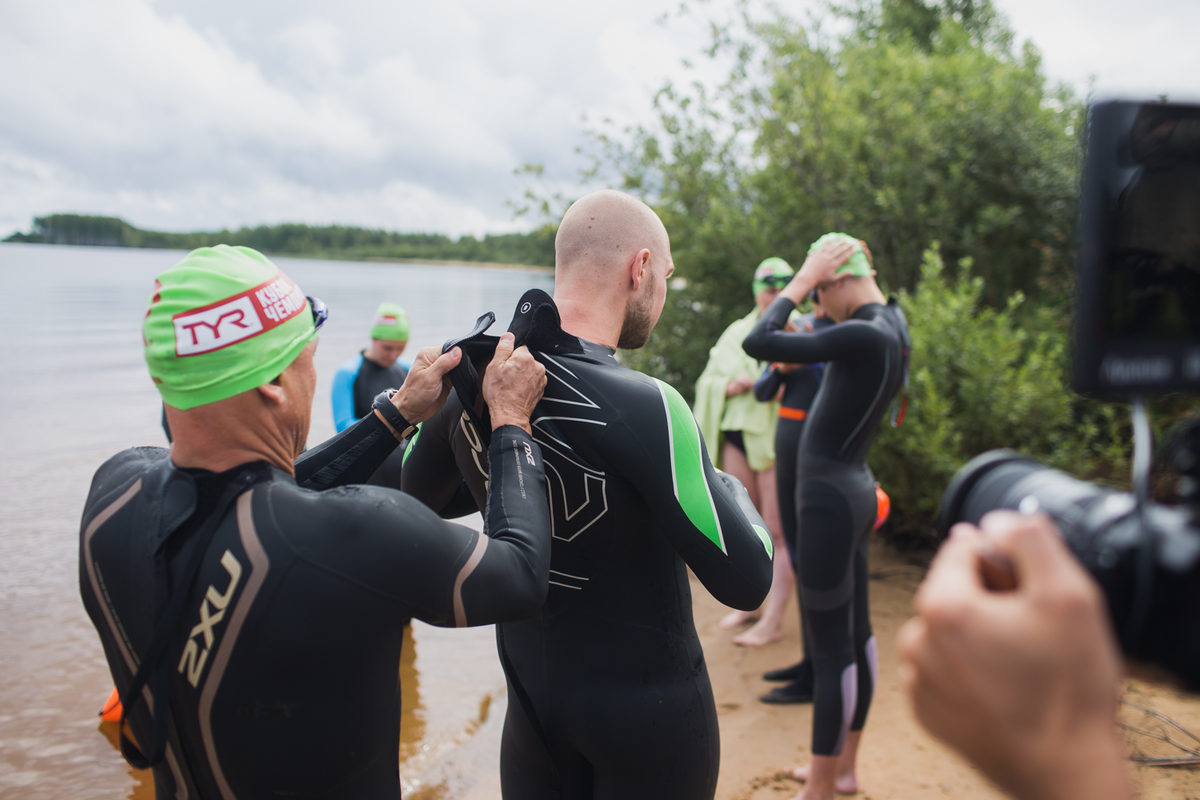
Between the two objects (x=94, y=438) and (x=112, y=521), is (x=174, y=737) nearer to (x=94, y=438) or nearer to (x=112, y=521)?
(x=112, y=521)

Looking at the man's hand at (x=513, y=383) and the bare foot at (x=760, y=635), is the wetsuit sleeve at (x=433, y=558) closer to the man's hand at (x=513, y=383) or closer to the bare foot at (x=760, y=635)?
the man's hand at (x=513, y=383)

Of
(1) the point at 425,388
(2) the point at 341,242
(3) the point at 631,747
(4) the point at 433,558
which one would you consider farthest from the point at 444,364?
(2) the point at 341,242

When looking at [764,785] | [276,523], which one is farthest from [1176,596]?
[764,785]

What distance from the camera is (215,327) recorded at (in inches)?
55.9

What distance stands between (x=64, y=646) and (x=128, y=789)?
2379 millimetres

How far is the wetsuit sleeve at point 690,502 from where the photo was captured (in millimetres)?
1766

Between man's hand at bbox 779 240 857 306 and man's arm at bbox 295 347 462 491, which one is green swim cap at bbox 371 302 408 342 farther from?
man's arm at bbox 295 347 462 491

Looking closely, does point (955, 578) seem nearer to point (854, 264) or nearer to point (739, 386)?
point (854, 264)

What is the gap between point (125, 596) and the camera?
4.76ft

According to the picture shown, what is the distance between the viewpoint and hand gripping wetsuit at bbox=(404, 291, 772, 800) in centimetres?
179

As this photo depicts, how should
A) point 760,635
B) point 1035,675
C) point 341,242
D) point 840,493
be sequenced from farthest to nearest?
point 341,242
point 760,635
point 840,493
point 1035,675

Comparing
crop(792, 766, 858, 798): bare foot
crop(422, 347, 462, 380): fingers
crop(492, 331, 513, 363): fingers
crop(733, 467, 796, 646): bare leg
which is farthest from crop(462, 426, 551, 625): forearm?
crop(733, 467, 796, 646): bare leg

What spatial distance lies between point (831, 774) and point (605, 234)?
2.64m

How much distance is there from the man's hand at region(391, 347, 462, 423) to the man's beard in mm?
487
